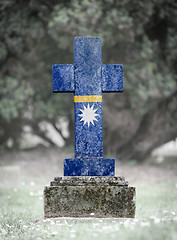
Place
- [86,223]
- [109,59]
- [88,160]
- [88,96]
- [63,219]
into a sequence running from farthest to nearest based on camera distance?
1. [109,59]
2. [88,96]
3. [88,160]
4. [63,219]
5. [86,223]

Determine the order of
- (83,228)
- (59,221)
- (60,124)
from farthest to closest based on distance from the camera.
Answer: (60,124), (59,221), (83,228)

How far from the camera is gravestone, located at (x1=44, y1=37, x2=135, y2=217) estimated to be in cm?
459

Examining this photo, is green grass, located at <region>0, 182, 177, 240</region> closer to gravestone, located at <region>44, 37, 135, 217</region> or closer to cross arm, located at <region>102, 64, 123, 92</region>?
gravestone, located at <region>44, 37, 135, 217</region>

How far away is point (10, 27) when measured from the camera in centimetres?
1023

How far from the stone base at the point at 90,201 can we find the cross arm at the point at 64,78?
1421 millimetres

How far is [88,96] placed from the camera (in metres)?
5.04

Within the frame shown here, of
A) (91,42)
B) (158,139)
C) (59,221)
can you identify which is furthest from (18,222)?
(158,139)

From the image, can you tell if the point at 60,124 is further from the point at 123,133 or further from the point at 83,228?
the point at 83,228

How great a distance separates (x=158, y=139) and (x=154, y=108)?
1.27 m

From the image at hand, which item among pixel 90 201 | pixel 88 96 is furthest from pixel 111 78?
pixel 90 201

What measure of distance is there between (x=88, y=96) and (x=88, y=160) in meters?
0.92

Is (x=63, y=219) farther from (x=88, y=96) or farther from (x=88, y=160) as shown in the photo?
(x=88, y=96)

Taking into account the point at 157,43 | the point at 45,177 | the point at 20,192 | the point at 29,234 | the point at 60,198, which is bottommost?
the point at 29,234

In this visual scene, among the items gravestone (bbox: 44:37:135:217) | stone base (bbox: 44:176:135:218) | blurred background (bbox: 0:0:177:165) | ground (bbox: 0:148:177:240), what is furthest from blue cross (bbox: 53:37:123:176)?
blurred background (bbox: 0:0:177:165)
